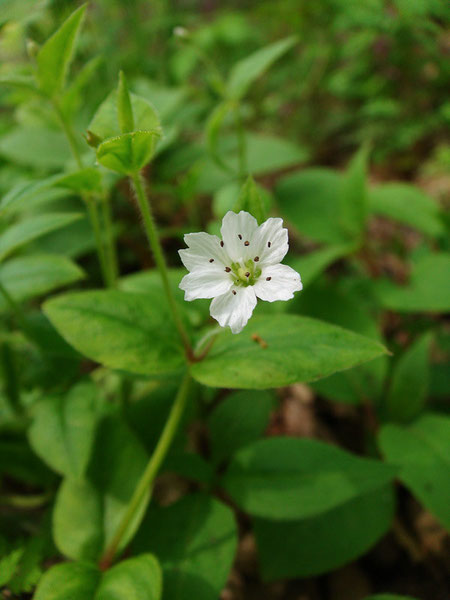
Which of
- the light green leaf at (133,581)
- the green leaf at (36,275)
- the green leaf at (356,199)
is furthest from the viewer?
the green leaf at (356,199)

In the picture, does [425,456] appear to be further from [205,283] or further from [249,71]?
[249,71]

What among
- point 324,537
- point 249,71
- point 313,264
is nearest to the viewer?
point 324,537

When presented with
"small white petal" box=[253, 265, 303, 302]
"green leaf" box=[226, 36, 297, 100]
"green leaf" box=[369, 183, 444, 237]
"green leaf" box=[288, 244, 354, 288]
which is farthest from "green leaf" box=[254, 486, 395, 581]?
"green leaf" box=[226, 36, 297, 100]

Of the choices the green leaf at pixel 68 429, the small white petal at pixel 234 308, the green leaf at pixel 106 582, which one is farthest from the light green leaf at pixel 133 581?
the small white petal at pixel 234 308

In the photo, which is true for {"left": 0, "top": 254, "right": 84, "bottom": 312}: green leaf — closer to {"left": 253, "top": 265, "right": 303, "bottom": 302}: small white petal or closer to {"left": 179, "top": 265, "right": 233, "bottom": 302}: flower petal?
{"left": 179, "top": 265, "right": 233, "bottom": 302}: flower petal

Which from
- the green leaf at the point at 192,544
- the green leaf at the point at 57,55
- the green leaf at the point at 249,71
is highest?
the green leaf at the point at 57,55

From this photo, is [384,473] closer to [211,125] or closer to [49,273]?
[49,273]

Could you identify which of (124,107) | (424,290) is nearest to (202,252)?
(124,107)

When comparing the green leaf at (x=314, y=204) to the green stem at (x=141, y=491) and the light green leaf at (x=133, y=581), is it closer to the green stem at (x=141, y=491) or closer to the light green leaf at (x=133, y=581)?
the green stem at (x=141, y=491)

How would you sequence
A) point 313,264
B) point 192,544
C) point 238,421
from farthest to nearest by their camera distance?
1. point 313,264
2. point 238,421
3. point 192,544
